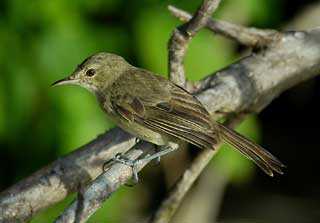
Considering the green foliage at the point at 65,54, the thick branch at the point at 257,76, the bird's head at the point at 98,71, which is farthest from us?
the green foliage at the point at 65,54

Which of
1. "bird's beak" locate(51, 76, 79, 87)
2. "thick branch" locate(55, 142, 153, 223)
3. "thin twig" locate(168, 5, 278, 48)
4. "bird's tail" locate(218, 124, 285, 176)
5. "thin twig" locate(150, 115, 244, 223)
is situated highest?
"thin twig" locate(168, 5, 278, 48)

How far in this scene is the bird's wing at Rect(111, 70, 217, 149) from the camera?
488 cm

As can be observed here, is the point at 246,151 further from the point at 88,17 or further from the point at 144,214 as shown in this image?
the point at 144,214

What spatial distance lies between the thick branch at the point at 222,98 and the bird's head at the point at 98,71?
466 millimetres

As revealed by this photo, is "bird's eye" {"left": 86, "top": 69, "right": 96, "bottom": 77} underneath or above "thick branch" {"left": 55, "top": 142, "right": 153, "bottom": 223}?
underneath

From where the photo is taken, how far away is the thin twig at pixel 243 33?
17.1 ft

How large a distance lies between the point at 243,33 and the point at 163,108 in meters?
0.71

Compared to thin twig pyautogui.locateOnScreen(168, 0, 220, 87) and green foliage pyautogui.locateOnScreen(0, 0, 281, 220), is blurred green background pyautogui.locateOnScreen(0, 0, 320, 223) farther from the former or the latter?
thin twig pyautogui.locateOnScreen(168, 0, 220, 87)

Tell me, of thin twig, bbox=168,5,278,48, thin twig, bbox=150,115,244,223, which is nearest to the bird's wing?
thin twig, bbox=150,115,244,223

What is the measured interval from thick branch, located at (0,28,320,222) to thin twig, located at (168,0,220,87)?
23 cm

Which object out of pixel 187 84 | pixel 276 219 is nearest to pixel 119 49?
pixel 187 84

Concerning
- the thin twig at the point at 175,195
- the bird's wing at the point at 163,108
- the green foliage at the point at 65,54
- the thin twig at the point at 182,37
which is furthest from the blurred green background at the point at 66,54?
the thin twig at the point at 175,195

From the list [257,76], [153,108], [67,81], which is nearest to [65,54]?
[67,81]

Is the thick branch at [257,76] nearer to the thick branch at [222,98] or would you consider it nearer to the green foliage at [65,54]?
the thick branch at [222,98]
